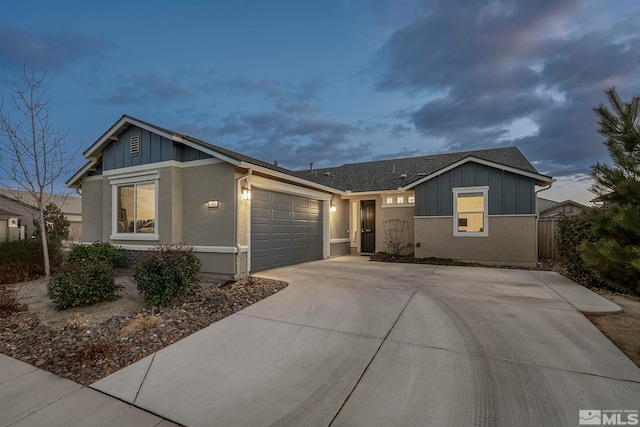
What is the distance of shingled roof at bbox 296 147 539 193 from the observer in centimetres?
1253

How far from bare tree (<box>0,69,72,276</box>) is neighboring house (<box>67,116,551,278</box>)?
111 cm

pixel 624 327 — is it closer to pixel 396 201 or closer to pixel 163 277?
pixel 163 277

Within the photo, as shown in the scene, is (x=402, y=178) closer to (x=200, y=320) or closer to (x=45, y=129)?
(x=200, y=320)

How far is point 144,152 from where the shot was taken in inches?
322

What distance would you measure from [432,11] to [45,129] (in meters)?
11.6

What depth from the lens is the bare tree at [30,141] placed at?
777 cm

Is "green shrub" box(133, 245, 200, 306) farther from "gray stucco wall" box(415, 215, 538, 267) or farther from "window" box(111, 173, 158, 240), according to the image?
"gray stucco wall" box(415, 215, 538, 267)

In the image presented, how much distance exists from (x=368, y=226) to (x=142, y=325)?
1051cm

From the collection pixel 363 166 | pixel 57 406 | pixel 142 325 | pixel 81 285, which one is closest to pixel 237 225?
pixel 81 285

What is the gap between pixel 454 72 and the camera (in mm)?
11227

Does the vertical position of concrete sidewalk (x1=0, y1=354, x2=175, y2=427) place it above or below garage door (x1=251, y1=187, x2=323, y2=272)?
below

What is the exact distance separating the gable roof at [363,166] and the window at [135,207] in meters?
1.41

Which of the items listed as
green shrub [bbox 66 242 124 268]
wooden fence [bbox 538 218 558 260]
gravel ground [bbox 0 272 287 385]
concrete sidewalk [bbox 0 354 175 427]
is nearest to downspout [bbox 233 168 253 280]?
gravel ground [bbox 0 272 287 385]

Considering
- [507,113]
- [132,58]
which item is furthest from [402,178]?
[132,58]
